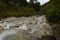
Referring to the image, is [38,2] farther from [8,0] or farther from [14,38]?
[14,38]

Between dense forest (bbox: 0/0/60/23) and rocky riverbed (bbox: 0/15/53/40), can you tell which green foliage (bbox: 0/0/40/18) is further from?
rocky riverbed (bbox: 0/15/53/40)

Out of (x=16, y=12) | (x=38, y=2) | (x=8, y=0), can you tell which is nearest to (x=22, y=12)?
(x=16, y=12)

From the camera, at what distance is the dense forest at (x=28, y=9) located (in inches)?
805

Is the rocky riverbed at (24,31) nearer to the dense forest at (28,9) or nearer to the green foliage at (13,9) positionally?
the dense forest at (28,9)

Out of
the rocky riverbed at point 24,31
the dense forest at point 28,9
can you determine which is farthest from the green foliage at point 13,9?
the rocky riverbed at point 24,31

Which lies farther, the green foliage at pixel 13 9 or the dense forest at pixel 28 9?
the green foliage at pixel 13 9

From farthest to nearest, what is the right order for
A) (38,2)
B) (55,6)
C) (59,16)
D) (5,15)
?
(38,2), (5,15), (59,16), (55,6)

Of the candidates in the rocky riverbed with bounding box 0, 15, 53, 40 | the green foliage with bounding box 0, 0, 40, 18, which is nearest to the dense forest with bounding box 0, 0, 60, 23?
the green foliage with bounding box 0, 0, 40, 18

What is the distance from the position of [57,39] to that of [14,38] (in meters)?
2.92

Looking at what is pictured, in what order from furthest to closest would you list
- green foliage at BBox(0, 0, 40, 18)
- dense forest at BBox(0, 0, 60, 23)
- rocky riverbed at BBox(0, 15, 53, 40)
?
green foliage at BBox(0, 0, 40, 18)
dense forest at BBox(0, 0, 60, 23)
rocky riverbed at BBox(0, 15, 53, 40)

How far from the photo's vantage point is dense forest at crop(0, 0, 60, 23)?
20434 mm

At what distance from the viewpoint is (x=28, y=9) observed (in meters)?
43.9

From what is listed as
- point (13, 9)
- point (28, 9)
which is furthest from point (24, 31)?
point (28, 9)

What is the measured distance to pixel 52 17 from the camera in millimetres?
22953
